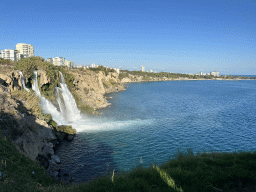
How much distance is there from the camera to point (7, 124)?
1190 cm

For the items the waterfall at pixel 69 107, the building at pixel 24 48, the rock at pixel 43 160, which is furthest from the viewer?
the building at pixel 24 48

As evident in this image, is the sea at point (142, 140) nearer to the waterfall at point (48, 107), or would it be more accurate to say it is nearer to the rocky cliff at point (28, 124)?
the rocky cliff at point (28, 124)

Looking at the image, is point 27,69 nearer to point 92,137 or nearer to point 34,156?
point 92,137

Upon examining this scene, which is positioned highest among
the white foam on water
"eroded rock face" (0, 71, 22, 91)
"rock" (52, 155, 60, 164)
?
"eroded rock face" (0, 71, 22, 91)

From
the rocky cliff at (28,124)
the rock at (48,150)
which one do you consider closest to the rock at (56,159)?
the rocky cliff at (28,124)

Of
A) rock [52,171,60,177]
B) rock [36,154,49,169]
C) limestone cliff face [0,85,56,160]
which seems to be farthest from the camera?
rock [36,154,49,169]

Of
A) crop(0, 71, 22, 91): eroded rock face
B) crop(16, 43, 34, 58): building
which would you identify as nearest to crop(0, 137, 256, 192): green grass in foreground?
crop(0, 71, 22, 91): eroded rock face

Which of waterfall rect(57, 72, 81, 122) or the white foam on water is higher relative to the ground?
waterfall rect(57, 72, 81, 122)

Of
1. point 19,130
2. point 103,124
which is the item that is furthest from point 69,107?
point 19,130

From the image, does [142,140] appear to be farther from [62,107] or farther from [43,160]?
[62,107]

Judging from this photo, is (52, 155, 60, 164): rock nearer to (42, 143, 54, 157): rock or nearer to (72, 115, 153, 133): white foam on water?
(42, 143, 54, 157): rock

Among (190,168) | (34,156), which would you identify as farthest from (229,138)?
(34,156)

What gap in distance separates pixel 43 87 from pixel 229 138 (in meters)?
27.3

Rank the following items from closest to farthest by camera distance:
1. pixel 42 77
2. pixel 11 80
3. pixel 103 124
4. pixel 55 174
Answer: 1. pixel 55 174
2. pixel 11 80
3. pixel 42 77
4. pixel 103 124
